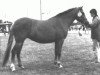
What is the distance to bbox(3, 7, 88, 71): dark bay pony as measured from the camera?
862 cm

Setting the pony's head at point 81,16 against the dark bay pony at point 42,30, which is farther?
the pony's head at point 81,16

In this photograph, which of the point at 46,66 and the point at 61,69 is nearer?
the point at 61,69

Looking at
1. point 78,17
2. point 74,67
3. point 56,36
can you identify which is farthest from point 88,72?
point 78,17

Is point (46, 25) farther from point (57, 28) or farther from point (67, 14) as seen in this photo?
point (67, 14)

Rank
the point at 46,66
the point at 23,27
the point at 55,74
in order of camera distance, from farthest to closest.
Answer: the point at 46,66 → the point at 23,27 → the point at 55,74

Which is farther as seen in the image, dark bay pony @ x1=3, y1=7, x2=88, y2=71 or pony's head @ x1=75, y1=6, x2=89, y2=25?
pony's head @ x1=75, y1=6, x2=89, y2=25

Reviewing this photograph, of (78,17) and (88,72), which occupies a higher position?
(78,17)

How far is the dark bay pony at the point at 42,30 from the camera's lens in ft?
28.3

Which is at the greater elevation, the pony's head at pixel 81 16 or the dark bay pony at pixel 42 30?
the pony's head at pixel 81 16

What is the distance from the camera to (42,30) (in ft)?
29.4

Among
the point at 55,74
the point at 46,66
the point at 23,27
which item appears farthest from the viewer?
the point at 46,66

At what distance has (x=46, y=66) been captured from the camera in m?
9.39

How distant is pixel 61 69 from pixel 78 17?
2.23 meters

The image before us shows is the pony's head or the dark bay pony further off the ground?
the pony's head
